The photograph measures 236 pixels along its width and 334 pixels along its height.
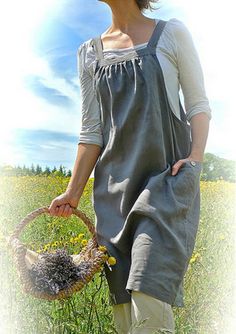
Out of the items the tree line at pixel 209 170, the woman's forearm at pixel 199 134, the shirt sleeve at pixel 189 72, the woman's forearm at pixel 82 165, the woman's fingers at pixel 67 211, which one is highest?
the shirt sleeve at pixel 189 72

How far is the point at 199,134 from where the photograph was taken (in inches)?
104

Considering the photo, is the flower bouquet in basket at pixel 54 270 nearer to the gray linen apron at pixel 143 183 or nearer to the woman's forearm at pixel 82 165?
the gray linen apron at pixel 143 183

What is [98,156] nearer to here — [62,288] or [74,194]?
[74,194]

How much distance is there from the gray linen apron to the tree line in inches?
68.2

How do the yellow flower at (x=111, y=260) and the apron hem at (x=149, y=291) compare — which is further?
the yellow flower at (x=111, y=260)

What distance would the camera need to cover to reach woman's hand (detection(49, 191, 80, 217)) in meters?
2.78

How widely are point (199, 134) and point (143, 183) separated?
0.87ft

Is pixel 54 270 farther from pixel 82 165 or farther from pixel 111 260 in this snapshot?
pixel 82 165

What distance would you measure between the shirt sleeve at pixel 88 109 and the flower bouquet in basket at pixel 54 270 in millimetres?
432

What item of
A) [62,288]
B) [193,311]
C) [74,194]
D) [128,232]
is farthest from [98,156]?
[193,311]

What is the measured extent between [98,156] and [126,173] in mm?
234

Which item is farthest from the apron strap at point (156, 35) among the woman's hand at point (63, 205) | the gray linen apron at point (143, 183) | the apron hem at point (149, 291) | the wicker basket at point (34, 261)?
the apron hem at point (149, 291)

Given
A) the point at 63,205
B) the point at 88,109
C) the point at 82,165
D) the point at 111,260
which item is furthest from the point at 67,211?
the point at 88,109

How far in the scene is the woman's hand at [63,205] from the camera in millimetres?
2775
